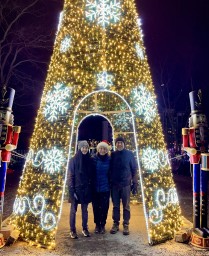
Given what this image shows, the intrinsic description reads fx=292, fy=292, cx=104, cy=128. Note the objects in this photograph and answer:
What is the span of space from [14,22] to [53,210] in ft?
48.8

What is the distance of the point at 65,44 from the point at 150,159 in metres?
2.80

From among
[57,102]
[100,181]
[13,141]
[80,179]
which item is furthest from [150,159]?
[13,141]

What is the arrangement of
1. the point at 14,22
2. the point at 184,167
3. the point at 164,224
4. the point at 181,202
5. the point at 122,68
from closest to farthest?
the point at 164,224 → the point at 122,68 → the point at 181,202 → the point at 14,22 → the point at 184,167

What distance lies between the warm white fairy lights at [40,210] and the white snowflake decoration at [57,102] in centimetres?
148

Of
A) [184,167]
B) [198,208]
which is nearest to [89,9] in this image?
[198,208]

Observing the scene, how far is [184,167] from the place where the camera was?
1941 centimetres

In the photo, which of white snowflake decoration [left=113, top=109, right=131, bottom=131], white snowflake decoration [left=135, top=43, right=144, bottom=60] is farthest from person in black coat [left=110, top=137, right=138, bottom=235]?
white snowflake decoration [left=113, top=109, right=131, bottom=131]

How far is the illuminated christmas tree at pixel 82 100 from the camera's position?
515 centimetres

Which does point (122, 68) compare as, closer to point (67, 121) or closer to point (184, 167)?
point (67, 121)

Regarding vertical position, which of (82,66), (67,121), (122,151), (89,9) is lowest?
(122,151)

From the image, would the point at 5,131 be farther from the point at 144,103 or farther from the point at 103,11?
the point at 103,11

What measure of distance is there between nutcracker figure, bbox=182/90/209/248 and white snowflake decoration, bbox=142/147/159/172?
23.1 inches

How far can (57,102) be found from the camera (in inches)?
215

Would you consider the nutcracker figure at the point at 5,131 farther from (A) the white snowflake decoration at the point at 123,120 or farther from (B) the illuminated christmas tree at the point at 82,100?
(A) the white snowflake decoration at the point at 123,120
